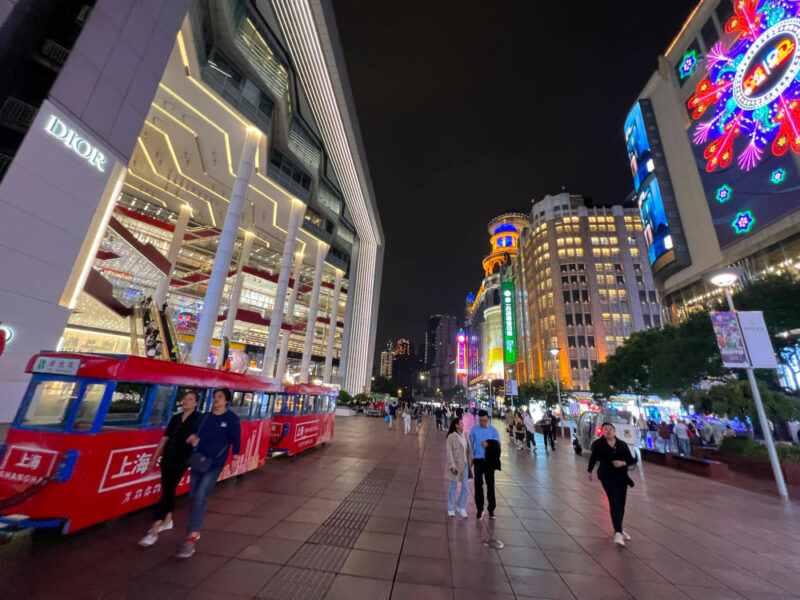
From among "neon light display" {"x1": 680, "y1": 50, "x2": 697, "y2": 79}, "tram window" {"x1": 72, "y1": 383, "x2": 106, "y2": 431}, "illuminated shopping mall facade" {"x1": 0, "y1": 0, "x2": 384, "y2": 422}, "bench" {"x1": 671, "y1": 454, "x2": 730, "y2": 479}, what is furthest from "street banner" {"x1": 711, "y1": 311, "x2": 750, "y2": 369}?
"neon light display" {"x1": 680, "y1": 50, "x2": 697, "y2": 79}

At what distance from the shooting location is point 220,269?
22.2m

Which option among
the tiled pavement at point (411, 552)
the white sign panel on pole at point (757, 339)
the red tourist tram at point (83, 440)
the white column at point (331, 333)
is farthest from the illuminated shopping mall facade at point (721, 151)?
the white column at point (331, 333)

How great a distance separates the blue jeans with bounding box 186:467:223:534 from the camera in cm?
422

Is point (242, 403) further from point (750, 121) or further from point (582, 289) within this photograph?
point (582, 289)

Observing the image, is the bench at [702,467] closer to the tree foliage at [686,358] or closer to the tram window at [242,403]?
the tree foliage at [686,358]

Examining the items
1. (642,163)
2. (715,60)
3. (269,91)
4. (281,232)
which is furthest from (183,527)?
(642,163)

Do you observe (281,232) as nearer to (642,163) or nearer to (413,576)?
(413,576)

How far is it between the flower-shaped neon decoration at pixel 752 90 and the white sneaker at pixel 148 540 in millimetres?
40030

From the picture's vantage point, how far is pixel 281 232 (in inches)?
1591

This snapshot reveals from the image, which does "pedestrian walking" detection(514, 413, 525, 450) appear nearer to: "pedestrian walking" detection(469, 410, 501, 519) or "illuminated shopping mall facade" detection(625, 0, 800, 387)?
"pedestrian walking" detection(469, 410, 501, 519)

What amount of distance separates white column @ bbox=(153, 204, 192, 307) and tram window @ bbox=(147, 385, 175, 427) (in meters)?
28.2

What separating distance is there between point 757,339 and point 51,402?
1815cm

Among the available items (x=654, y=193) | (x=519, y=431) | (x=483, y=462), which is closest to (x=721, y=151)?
(x=654, y=193)

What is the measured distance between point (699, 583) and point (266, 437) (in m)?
9.52
